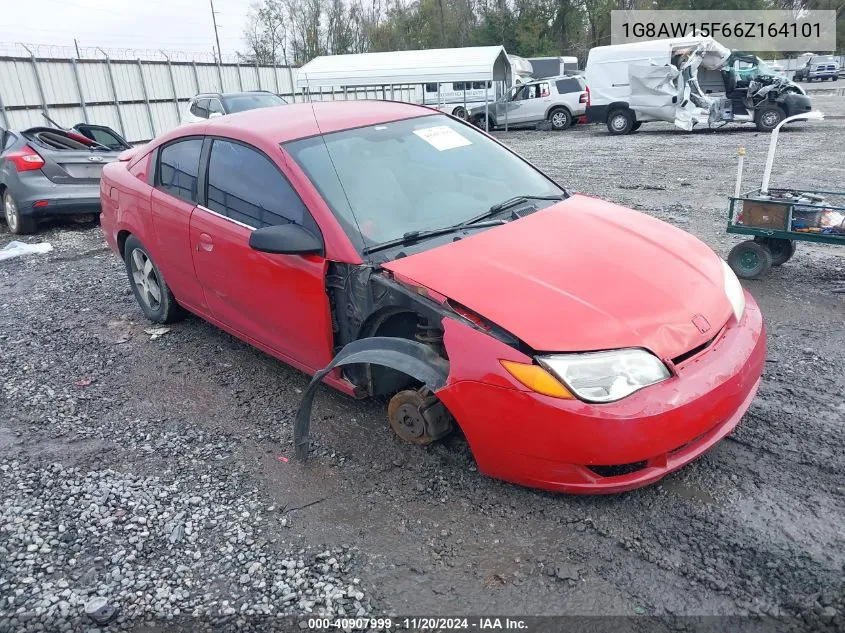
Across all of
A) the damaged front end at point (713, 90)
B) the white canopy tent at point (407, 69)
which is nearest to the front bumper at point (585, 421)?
the damaged front end at point (713, 90)

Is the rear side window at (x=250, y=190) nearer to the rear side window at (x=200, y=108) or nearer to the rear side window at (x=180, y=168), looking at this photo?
the rear side window at (x=180, y=168)

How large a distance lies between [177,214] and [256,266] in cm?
98

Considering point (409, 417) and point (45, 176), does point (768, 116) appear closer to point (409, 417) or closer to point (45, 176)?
point (45, 176)

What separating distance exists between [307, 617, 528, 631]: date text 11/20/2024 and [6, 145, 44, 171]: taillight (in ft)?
25.9

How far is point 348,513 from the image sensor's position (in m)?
2.74

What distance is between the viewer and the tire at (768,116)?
16.5 metres

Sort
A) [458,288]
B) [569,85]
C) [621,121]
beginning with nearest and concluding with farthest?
[458,288], [621,121], [569,85]

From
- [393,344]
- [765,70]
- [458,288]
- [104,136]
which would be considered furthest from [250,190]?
[765,70]

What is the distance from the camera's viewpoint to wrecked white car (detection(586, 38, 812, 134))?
1662 centimetres

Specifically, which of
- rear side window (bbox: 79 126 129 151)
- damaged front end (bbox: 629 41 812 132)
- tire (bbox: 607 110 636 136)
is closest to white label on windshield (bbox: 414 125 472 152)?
rear side window (bbox: 79 126 129 151)

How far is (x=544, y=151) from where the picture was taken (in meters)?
15.6

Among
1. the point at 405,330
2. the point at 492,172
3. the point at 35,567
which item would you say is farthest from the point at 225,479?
the point at 492,172

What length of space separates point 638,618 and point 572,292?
124 cm

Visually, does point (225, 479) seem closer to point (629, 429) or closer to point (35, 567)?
point (35, 567)
